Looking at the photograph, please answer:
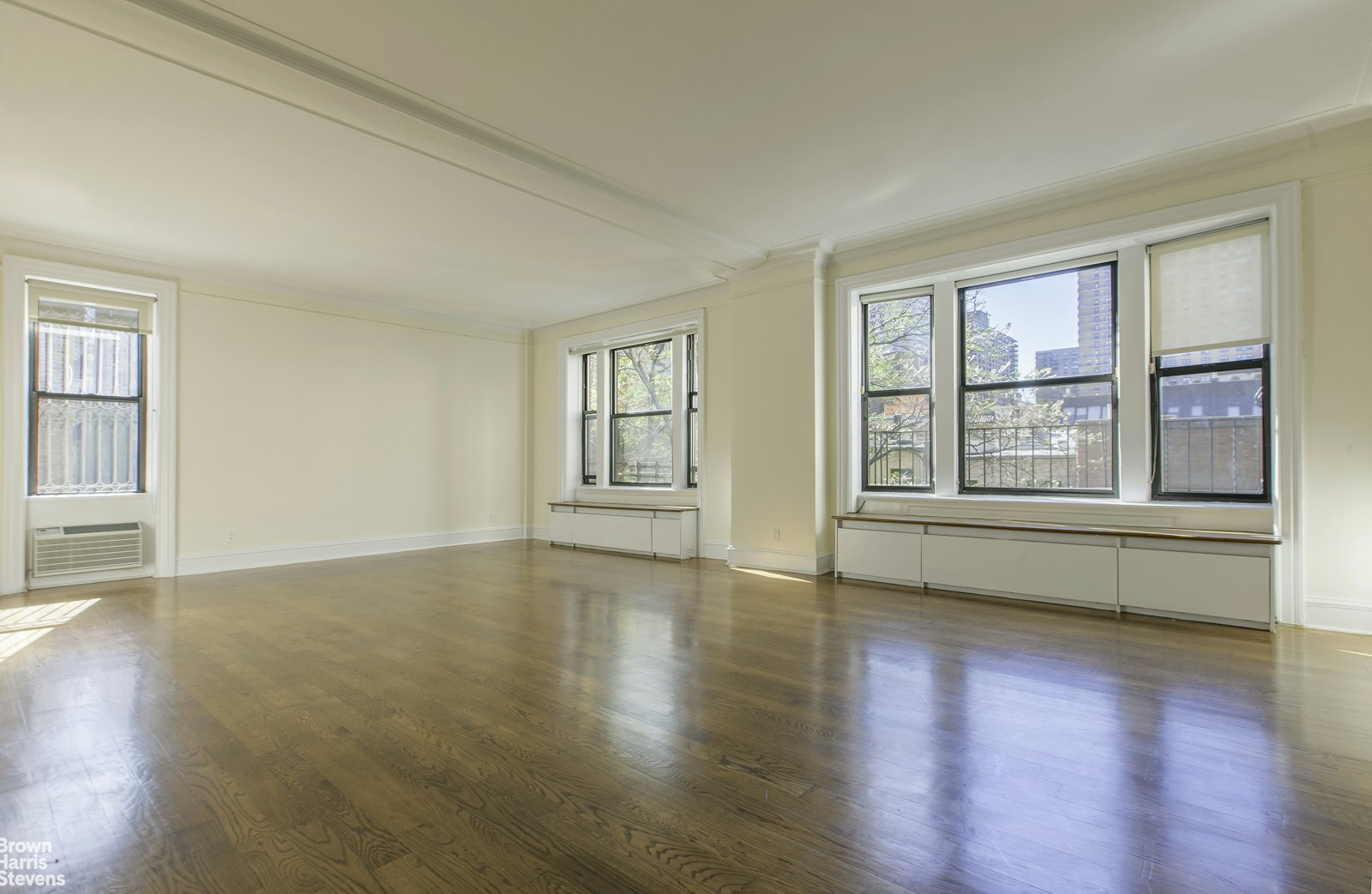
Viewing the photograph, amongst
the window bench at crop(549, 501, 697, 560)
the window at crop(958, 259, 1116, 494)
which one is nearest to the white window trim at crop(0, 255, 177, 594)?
the window bench at crop(549, 501, 697, 560)

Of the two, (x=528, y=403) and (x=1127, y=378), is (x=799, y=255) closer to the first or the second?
(x=1127, y=378)

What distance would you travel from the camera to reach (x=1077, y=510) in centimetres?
484

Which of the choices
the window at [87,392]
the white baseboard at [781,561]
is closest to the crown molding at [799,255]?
the white baseboard at [781,561]

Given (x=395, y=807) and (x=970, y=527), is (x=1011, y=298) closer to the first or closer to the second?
(x=970, y=527)

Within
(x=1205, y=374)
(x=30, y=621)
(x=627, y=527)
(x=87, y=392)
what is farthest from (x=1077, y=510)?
(x=87, y=392)

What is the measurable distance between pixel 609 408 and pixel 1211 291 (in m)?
6.11

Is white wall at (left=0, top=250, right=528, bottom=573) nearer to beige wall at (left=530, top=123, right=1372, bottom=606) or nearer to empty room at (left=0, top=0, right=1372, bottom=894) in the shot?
empty room at (left=0, top=0, right=1372, bottom=894)

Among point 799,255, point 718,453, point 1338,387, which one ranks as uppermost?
point 799,255

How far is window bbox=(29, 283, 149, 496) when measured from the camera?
548 centimetres

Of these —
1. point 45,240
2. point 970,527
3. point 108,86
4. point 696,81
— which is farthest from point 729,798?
point 45,240

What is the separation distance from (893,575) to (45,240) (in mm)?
7666

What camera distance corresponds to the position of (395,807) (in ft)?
6.35

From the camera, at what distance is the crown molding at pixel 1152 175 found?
3809 millimetres

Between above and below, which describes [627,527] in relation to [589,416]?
below
